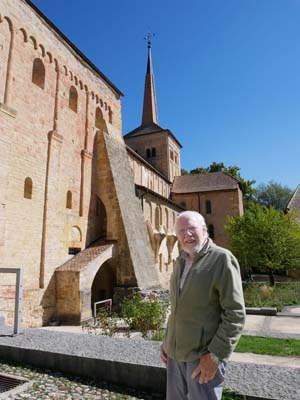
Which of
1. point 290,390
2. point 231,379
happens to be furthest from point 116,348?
point 290,390

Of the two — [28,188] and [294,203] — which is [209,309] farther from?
[294,203]

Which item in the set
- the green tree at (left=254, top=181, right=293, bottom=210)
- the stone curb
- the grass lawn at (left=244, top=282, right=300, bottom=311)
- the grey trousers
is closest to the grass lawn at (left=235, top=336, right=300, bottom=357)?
the stone curb

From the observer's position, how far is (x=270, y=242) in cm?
2009

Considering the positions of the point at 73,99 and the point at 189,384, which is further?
the point at 73,99

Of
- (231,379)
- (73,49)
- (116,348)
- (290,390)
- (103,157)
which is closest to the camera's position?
(290,390)

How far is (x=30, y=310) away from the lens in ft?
34.4

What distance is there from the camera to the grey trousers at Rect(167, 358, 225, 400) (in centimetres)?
213

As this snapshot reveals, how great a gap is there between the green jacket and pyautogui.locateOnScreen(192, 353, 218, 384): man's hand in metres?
0.05

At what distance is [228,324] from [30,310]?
401 inches

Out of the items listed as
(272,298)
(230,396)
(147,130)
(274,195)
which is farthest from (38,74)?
(274,195)

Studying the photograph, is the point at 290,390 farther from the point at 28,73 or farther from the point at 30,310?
the point at 28,73

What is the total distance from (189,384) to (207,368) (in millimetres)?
246

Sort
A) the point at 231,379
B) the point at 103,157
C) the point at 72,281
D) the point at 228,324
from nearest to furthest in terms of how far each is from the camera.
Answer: the point at 228,324 → the point at 231,379 → the point at 72,281 → the point at 103,157

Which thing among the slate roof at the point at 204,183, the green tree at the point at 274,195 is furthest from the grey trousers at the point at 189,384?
the green tree at the point at 274,195
